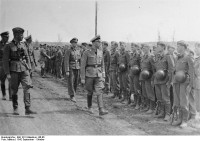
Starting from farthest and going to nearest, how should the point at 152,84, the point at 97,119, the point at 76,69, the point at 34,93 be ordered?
1. the point at 34,93
2. the point at 76,69
3. the point at 152,84
4. the point at 97,119

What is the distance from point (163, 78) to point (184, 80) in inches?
32.7

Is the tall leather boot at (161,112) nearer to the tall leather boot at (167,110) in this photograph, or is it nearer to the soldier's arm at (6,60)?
the tall leather boot at (167,110)

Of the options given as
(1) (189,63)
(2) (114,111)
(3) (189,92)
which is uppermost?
(1) (189,63)

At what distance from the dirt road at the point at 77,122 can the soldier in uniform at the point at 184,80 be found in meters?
0.41

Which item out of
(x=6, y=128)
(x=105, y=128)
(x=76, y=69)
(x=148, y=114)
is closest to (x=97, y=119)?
(x=105, y=128)

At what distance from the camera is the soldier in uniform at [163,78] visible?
7520 mm

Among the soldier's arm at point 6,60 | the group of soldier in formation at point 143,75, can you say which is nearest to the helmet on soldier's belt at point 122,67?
the group of soldier in formation at point 143,75

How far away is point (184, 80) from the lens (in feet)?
22.2

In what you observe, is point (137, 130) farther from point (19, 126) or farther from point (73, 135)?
point (19, 126)

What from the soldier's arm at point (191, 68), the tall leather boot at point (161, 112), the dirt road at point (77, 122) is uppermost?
the soldier's arm at point (191, 68)

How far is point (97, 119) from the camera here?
7645 millimetres

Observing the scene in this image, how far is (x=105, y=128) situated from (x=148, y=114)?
1913 millimetres

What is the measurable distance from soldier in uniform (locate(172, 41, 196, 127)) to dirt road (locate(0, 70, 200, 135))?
→ 41 cm

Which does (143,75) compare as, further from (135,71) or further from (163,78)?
(163,78)
